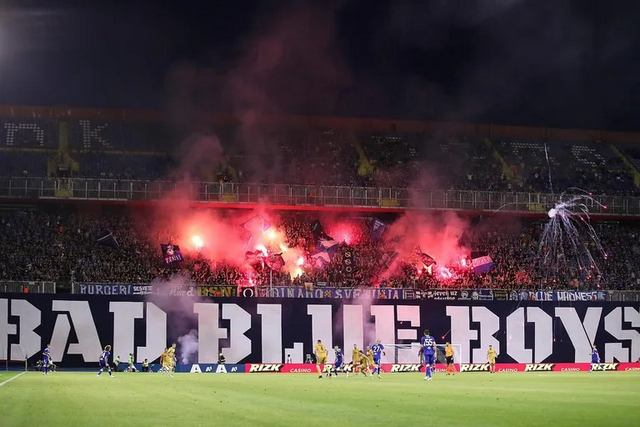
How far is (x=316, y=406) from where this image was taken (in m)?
24.6

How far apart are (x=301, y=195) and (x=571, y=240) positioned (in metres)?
20.5

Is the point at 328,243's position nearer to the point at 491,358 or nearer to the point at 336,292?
the point at 336,292

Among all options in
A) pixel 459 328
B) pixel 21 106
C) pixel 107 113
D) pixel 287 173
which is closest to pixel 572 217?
pixel 459 328

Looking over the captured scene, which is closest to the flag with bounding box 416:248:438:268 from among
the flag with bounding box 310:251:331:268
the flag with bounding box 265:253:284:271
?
the flag with bounding box 310:251:331:268

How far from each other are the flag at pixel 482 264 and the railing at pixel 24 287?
2831cm

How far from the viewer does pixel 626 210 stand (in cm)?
6912

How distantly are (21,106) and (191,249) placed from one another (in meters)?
18.4

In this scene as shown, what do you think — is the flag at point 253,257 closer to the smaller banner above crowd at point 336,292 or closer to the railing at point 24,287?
the smaller banner above crowd at point 336,292

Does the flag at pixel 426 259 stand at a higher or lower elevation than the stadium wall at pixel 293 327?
higher

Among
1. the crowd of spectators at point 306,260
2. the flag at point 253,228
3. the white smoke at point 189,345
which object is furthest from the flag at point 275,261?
the white smoke at point 189,345

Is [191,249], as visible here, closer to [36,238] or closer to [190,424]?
[36,238]

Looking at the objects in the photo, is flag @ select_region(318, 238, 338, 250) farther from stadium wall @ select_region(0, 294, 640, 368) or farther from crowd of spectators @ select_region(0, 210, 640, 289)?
stadium wall @ select_region(0, 294, 640, 368)

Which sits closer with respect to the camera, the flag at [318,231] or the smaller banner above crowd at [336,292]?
the smaller banner above crowd at [336,292]

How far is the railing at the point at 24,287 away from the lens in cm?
5534
